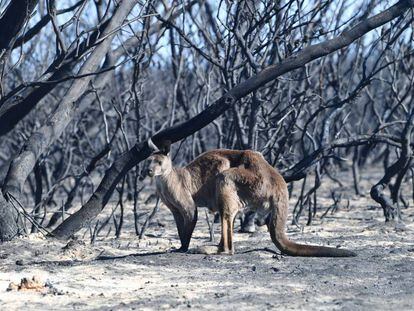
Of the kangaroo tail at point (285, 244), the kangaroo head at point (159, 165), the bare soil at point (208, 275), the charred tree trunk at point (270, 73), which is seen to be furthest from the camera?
the kangaroo head at point (159, 165)

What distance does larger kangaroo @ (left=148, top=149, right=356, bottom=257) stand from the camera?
744 centimetres

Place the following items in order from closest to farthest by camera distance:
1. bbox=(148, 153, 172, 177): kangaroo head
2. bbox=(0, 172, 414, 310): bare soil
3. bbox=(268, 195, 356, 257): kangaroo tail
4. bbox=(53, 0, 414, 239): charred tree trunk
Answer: bbox=(0, 172, 414, 310): bare soil
bbox=(268, 195, 356, 257): kangaroo tail
bbox=(53, 0, 414, 239): charred tree trunk
bbox=(148, 153, 172, 177): kangaroo head

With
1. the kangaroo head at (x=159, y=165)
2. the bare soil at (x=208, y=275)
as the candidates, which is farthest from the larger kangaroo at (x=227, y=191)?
the bare soil at (x=208, y=275)

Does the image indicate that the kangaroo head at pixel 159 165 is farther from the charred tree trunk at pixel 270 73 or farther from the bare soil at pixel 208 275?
the bare soil at pixel 208 275

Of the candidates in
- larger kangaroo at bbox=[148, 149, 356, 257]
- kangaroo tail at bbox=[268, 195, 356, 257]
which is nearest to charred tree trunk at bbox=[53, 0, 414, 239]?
larger kangaroo at bbox=[148, 149, 356, 257]

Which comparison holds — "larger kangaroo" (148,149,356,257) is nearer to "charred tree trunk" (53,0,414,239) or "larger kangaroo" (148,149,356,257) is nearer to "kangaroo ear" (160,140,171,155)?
"kangaroo ear" (160,140,171,155)

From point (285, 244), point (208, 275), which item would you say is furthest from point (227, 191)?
point (208, 275)

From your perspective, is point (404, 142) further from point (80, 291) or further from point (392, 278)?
point (80, 291)

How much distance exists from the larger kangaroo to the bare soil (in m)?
0.20

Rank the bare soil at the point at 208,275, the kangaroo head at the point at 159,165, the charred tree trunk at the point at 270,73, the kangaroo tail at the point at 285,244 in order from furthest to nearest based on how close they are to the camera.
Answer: the kangaroo head at the point at 159,165 → the charred tree trunk at the point at 270,73 → the kangaroo tail at the point at 285,244 → the bare soil at the point at 208,275

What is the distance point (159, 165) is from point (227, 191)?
2.37 ft

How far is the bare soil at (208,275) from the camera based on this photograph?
5.67 m

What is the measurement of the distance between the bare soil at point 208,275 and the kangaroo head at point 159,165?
767 millimetres

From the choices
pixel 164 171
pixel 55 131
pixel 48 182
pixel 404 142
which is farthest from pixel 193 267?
pixel 48 182
